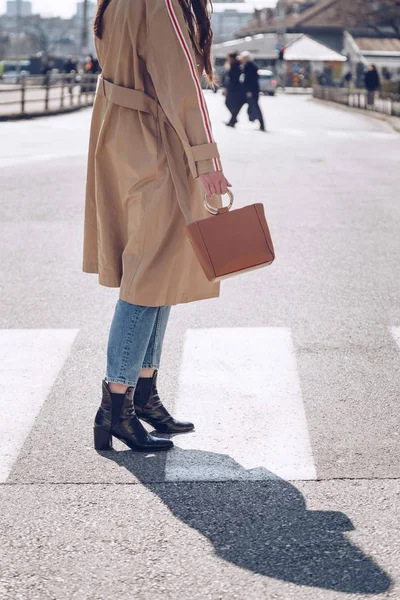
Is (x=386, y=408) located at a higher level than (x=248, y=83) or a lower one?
higher

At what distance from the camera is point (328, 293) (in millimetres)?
7312

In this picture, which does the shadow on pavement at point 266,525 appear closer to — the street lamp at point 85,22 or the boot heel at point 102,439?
the boot heel at point 102,439

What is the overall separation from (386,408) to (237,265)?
1.17 metres

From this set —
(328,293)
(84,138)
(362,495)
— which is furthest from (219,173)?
(84,138)

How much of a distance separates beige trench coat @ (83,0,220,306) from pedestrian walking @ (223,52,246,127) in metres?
24.8

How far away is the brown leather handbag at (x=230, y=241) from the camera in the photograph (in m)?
3.85

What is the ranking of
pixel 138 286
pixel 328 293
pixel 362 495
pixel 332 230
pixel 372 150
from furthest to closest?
pixel 372 150 < pixel 332 230 < pixel 328 293 < pixel 138 286 < pixel 362 495

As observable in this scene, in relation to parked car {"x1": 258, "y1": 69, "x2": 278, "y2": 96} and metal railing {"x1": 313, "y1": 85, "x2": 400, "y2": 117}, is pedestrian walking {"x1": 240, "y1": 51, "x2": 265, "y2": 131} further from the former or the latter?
parked car {"x1": 258, "y1": 69, "x2": 278, "y2": 96}

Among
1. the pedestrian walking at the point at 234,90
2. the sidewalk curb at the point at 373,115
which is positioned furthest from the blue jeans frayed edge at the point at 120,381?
the sidewalk curb at the point at 373,115

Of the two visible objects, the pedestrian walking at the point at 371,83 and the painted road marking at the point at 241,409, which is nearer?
the painted road marking at the point at 241,409

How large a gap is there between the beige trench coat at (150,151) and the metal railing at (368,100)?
32.6 m

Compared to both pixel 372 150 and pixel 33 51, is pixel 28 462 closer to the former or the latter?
pixel 372 150

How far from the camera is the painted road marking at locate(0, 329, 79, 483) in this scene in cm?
440

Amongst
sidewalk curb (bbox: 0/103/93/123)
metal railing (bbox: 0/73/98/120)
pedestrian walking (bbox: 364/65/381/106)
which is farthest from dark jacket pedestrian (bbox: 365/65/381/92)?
sidewalk curb (bbox: 0/103/93/123)
